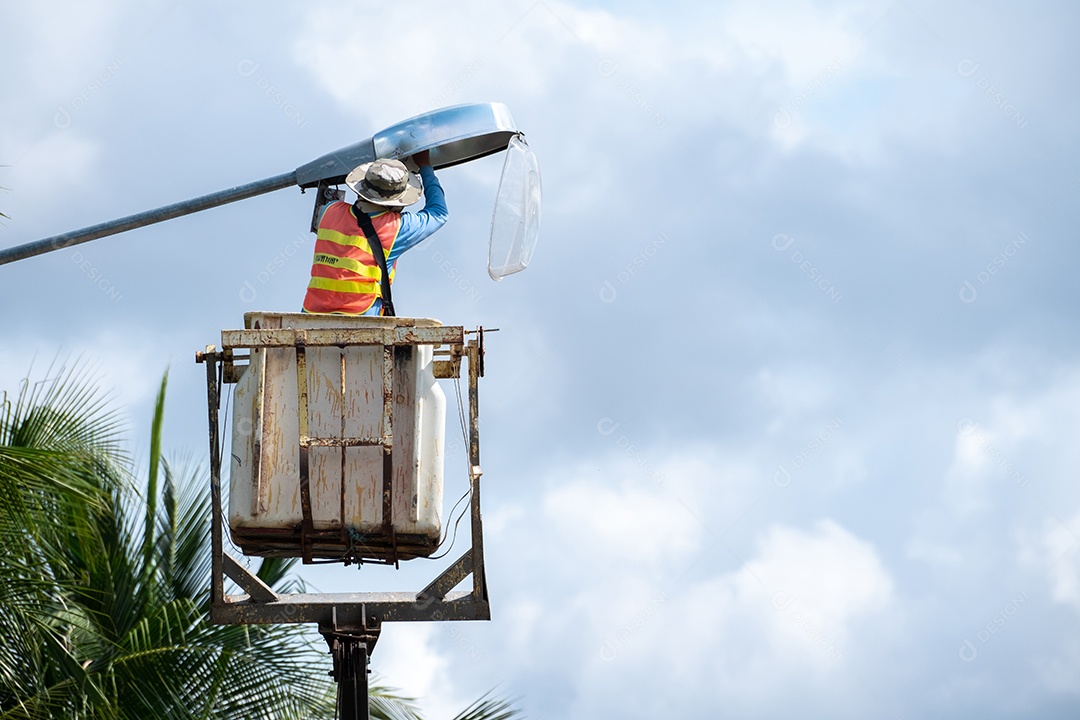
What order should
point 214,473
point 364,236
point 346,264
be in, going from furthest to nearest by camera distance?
point 364,236, point 346,264, point 214,473

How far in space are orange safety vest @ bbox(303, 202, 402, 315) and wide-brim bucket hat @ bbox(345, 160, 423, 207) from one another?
9 centimetres

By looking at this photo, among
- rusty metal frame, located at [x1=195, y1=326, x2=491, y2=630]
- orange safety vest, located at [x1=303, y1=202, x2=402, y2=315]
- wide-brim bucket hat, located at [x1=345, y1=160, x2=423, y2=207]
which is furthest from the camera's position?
wide-brim bucket hat, located at [x1=345, y1=160, x2=423, y2=207]

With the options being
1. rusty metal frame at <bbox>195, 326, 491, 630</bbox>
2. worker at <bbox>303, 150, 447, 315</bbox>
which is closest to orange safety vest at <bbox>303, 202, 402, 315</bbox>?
worker at <bbox>303, 150, 447, 315</bbox>

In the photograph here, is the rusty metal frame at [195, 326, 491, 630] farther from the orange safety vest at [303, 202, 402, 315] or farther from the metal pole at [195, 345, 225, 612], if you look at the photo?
the orange safety vest at [303, 202, 402, 315]

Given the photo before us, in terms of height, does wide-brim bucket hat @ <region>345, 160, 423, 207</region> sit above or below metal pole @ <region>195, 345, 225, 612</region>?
above

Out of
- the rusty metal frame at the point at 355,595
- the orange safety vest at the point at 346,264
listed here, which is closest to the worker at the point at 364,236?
the orange safety vest at the point at 346,264

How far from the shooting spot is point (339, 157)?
37.7 feet

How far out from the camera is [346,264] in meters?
10.6

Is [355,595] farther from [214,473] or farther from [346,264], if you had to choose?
[346,264]

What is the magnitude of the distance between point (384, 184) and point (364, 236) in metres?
0.30

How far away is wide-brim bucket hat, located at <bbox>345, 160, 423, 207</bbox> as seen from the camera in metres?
10.8

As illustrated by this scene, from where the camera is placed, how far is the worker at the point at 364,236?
10.6 metres

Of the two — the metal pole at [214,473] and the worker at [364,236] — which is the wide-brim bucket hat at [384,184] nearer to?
the worker at [364,236]

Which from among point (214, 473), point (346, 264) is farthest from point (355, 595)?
point (346, 264)
